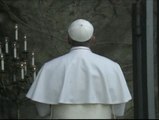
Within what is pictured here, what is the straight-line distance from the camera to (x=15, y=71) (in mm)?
7355

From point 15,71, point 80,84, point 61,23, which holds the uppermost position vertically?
point 61,23

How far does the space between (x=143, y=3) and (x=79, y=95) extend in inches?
41.1

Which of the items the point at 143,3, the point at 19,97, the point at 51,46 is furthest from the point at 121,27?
the point at 143,3

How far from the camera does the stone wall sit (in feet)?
25.8

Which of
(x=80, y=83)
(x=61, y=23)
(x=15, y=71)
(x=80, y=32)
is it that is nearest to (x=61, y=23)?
(x=61, y=23)

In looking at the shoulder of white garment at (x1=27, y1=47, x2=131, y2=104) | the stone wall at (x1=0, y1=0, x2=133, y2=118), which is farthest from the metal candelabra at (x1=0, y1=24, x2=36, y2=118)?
the shoulder of white garment at (x1=27, y1=47, x2=131, y2=104)

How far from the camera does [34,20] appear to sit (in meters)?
7.89

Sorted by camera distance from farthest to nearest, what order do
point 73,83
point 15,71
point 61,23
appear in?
point 61,23 → point 15,71 → point 73,83

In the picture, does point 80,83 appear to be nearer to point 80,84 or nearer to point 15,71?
point 80,84

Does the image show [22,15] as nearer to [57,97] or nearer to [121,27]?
[121,27]

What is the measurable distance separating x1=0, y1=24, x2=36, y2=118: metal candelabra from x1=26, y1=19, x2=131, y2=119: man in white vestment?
1807 millimetres

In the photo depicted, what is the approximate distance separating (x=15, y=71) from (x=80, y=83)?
2295 mm

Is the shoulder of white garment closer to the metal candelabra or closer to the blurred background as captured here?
the metal candelabra

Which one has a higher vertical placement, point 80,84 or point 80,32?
point 80,32
